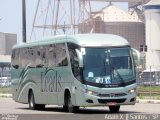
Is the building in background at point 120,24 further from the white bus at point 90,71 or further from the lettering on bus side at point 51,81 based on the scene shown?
the white bus at point 90,71

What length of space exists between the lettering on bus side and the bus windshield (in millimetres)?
2352

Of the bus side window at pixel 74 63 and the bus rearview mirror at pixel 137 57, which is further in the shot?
the bus rearview mirror at pixel 137 57

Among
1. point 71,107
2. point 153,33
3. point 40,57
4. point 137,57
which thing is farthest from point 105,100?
point 153,33

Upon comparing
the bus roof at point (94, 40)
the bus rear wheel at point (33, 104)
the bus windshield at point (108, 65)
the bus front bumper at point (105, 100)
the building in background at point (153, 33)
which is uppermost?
the building in background at point (153, 33)

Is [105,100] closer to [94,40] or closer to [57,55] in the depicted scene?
[94,40]

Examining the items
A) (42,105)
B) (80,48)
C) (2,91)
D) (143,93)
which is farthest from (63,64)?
(2,91)

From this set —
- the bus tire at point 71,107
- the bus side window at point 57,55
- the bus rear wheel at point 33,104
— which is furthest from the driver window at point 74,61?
the bus rear wheel at point 33,104

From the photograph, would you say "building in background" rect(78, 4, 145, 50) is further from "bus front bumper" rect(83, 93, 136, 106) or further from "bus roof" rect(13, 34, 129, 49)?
"bus front bumper" rect(83, 93, 136, 106)

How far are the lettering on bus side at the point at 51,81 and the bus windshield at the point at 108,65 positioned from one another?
235cm

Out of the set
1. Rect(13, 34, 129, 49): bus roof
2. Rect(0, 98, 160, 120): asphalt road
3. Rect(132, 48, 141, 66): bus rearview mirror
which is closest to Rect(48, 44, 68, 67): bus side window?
Rect(13, 34, 129, 49): bus roof

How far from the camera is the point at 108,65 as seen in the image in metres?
22.6

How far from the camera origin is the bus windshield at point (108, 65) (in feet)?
73.5

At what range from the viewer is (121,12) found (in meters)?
171

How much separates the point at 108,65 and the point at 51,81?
3777mm
